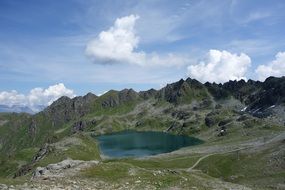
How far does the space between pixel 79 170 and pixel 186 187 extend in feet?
52.2

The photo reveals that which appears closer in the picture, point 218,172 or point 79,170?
point 79,170

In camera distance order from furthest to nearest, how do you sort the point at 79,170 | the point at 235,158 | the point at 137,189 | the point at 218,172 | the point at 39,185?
1. the point at 235,158
2. the point at 218,172
3. the point at 79,170
4. the point at 137,189
5. the point at 39,185

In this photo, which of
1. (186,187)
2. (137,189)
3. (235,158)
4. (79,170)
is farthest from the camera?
(235,158)

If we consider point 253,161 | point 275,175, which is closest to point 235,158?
point 253,161

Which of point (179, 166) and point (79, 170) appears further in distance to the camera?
point (179, 166)

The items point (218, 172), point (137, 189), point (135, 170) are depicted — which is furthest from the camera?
point (218, 172)

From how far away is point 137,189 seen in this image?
1740 inches

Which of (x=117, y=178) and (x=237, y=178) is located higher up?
(x=117, y=178)

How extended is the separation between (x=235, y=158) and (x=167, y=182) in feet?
358

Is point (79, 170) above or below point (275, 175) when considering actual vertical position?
above

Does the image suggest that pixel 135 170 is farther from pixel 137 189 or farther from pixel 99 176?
pixel 137 189

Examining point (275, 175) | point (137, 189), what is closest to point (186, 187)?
point (137, 189)

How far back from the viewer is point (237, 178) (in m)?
126

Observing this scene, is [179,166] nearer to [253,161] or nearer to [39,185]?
[253,161]
